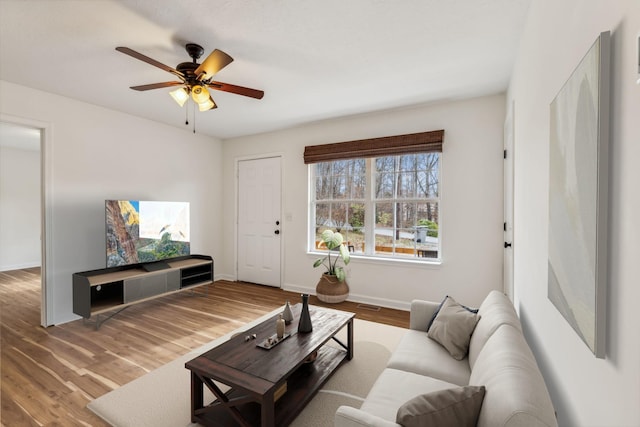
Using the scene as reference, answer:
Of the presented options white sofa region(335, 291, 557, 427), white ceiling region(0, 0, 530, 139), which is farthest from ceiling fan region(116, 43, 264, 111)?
white sofa region(335, 291, 557, 427)

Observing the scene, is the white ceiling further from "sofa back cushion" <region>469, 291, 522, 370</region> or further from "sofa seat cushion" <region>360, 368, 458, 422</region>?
"sofa seat cushion" <region>360, 368, 458, 422</region>

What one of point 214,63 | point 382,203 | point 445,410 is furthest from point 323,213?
point 445,410

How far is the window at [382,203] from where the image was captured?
3729 mm

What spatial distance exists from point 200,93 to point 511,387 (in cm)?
267

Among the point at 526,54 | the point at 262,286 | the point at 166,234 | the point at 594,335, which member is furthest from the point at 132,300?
the point at 526,54

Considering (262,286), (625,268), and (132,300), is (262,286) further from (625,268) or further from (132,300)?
(625,268)

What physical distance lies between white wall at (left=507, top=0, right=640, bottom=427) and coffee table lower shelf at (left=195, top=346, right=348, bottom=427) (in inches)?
52.3

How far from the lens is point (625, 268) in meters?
0.68

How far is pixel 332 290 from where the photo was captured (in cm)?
390

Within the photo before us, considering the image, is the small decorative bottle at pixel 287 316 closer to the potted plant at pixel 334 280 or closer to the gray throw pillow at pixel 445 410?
the gray throw pillow at pixel 445 410

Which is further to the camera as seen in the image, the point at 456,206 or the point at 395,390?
the point at 456,206

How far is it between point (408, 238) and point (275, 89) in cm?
242

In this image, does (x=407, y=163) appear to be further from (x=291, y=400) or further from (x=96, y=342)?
(x=96, y=342)

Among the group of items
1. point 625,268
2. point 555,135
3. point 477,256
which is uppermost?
point 555,135
